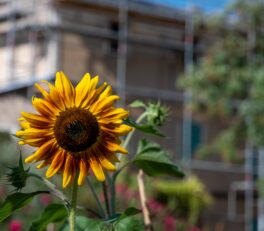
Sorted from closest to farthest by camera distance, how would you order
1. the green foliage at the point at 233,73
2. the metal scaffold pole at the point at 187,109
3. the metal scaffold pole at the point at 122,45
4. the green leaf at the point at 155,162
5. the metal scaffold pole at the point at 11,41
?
the green leaf at the point at 155,162 < the green foliage at the point at 233,73 < the metal scaffold pole at the point at 11,41 < the metal scaffold pole at the point at 122,45 < the metal scaffold pole at the point at 187,109

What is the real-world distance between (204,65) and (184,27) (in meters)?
4.19

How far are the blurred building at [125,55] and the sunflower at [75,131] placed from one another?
1522 centimetres

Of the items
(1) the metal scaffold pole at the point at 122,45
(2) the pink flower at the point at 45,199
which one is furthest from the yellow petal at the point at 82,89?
(1) the metal scaffold pole at the point at 122,45

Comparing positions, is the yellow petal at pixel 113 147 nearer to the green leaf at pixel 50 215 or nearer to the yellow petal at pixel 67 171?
the yellow petal at pixel 67 171

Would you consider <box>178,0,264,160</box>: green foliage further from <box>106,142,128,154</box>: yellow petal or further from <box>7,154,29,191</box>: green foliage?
<box>106,142,128,154</box>: yellow petal

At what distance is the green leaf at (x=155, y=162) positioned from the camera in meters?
1.82

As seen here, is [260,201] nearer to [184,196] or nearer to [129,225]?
[184,196]

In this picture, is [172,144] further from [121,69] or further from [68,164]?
[68,164]

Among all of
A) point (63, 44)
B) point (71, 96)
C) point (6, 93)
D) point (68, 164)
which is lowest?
point (68, 164)

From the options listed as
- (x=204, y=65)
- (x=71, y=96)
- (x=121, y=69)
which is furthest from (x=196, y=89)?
(x=71, y=96)

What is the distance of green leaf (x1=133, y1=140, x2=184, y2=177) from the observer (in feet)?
5.98

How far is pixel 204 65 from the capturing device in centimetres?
1530

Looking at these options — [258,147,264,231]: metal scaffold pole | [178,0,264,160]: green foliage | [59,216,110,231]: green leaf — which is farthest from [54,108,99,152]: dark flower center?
[258,147,264,231]: metal scaffold pole

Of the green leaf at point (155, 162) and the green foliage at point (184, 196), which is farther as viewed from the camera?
the green foliage at point (184, 196)
